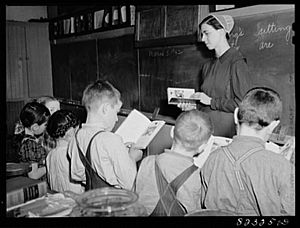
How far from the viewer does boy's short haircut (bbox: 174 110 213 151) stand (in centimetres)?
159

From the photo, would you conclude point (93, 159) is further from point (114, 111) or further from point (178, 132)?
point (178, 132)

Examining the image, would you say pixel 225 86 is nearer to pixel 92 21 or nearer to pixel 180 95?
pixel 180 95

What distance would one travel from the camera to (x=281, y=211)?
1.58 metres

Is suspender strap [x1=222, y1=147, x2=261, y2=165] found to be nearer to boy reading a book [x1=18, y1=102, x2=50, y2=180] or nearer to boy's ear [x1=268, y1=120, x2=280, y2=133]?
boy's ear [x1=268, y1=120, x2=280, y2=133]

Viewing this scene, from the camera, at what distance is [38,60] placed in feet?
6.00

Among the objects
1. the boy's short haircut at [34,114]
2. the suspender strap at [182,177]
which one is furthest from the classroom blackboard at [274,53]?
the boy's short haircut at [34,114]

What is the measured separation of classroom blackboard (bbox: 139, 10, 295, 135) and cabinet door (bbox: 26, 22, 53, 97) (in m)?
0.45

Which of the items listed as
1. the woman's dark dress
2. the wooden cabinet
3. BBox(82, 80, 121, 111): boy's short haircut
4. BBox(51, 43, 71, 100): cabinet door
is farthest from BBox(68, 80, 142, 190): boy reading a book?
the woman's dark dress

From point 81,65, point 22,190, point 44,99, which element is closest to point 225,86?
point 81,65

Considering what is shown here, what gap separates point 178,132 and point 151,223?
0.39 m

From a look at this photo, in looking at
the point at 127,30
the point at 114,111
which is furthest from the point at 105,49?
the point at 114,111

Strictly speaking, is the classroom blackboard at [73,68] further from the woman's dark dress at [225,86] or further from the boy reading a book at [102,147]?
the woman's dark dress at [225,86]

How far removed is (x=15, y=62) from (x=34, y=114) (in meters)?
0.24

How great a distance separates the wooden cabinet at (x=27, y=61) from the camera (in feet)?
5.64
